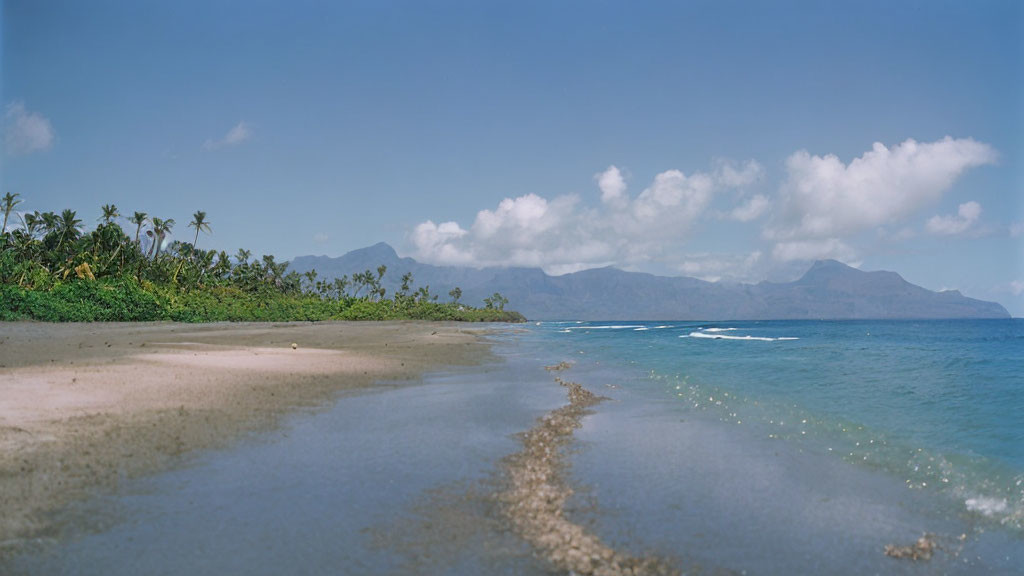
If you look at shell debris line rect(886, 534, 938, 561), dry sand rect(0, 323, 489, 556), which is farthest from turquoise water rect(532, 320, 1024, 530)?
dry sand rect(0, 323, 489, 556)

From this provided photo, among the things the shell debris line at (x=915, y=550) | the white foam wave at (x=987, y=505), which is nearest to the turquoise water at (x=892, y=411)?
the white foam wave at (x=987, y=505)

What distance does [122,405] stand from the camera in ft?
51.5

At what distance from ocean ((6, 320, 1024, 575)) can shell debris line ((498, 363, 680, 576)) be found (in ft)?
0.77

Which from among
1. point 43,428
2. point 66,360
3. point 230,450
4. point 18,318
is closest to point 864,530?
point 230,450

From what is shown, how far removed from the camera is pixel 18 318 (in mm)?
58625

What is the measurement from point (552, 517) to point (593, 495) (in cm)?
156

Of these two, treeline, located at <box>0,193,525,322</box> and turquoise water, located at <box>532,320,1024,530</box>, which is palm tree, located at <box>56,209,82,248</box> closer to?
treeline, located at <box>0,193,525,322</box>

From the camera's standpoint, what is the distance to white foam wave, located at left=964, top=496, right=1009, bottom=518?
10.0 meters

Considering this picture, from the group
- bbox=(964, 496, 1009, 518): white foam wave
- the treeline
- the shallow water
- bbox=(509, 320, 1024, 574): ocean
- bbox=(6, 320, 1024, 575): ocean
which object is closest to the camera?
the shallow water

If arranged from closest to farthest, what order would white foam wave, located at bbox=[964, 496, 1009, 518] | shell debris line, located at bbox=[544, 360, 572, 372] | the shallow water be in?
the shallow water < white foam wave, located at bbox=[964, 496, 1009, 518] < shell debris line, located at bbox=[544, 360, 572, 372]

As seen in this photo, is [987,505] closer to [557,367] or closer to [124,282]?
[557,367]

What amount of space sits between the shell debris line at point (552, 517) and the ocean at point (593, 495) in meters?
0.23

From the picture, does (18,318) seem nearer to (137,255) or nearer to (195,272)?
(137,255)

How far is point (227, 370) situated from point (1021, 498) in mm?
25172
